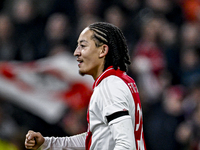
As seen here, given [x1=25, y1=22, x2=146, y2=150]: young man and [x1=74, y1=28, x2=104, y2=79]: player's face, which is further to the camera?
[x1=74, y1=28, x2=104, y2=79]: player's face

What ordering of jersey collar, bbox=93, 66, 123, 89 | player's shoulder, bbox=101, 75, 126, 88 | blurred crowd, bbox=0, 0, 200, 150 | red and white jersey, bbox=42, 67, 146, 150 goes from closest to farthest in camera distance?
red and white jersey, bbox=42, 67, 146, 150, player's shoulder, bbox=101, 75, 126, 88, jersey collar, bbox=93, 66, 123, 89, blurred crowd, bbox=0, 0, 200, 150

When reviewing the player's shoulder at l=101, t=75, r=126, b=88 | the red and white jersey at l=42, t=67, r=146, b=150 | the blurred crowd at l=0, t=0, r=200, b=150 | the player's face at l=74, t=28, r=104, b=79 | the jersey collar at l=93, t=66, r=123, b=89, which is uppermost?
the blurred crowd at l=0, t=0, r=200, b=150

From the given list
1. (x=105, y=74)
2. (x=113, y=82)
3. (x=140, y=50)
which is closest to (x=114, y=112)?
(x=113, y=82)

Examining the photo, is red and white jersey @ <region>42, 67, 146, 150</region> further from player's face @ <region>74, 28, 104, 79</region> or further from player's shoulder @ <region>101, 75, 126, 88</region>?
player's face @ <region>74, 28, 104, 79</region>

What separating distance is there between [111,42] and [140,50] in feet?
9.38

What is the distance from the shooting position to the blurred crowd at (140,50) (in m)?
4.92

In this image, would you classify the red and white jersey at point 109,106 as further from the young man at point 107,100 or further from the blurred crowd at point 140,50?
the blurred crowd at point 140,50

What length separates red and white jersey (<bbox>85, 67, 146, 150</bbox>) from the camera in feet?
7.14

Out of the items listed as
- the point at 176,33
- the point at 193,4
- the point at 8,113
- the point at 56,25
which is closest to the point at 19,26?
the point at 56,25

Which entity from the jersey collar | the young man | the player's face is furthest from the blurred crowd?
the jersey collar

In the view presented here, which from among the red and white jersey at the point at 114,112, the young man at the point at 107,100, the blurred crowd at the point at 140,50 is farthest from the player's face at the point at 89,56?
the blurred crowd at the point at 140,50

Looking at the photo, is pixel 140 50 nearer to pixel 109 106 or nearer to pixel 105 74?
pixel 105 74

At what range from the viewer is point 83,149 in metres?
2.80

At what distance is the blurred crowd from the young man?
231 cm
